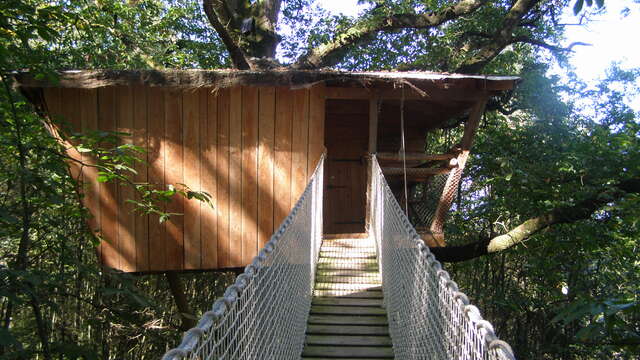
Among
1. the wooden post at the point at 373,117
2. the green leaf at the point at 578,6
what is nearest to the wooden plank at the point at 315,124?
the wooden post at the point at 373,117

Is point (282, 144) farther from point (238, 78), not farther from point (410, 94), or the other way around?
point (410, 94)

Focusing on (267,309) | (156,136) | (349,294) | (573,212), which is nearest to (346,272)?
(349,294)

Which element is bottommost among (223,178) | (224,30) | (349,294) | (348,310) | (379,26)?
(348,310)

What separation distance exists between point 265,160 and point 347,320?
1872mm

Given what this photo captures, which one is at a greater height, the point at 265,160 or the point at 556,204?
the point at 265,160

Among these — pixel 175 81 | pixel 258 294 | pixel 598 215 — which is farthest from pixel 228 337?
pixel 598 215

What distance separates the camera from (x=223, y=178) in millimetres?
4465

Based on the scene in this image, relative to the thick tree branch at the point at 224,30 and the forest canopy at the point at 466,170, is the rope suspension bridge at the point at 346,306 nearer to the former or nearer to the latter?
the forest canopy at the point at 466,170

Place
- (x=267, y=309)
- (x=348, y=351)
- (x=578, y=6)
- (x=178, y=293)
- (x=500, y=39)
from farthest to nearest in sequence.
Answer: (x=500, y=39), (x=178, y=293), (x=348, y=351), (x=578, y=6), (x=267, y=309)

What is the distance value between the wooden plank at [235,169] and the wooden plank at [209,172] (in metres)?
0.15

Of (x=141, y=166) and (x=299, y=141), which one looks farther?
(x=299, y=141)

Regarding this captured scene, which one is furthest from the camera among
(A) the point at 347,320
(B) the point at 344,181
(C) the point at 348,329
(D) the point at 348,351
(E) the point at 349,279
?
(B) the point at 344,181

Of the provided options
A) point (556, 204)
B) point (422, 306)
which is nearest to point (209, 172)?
point (422, 306)

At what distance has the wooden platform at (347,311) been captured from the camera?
2.99 m
